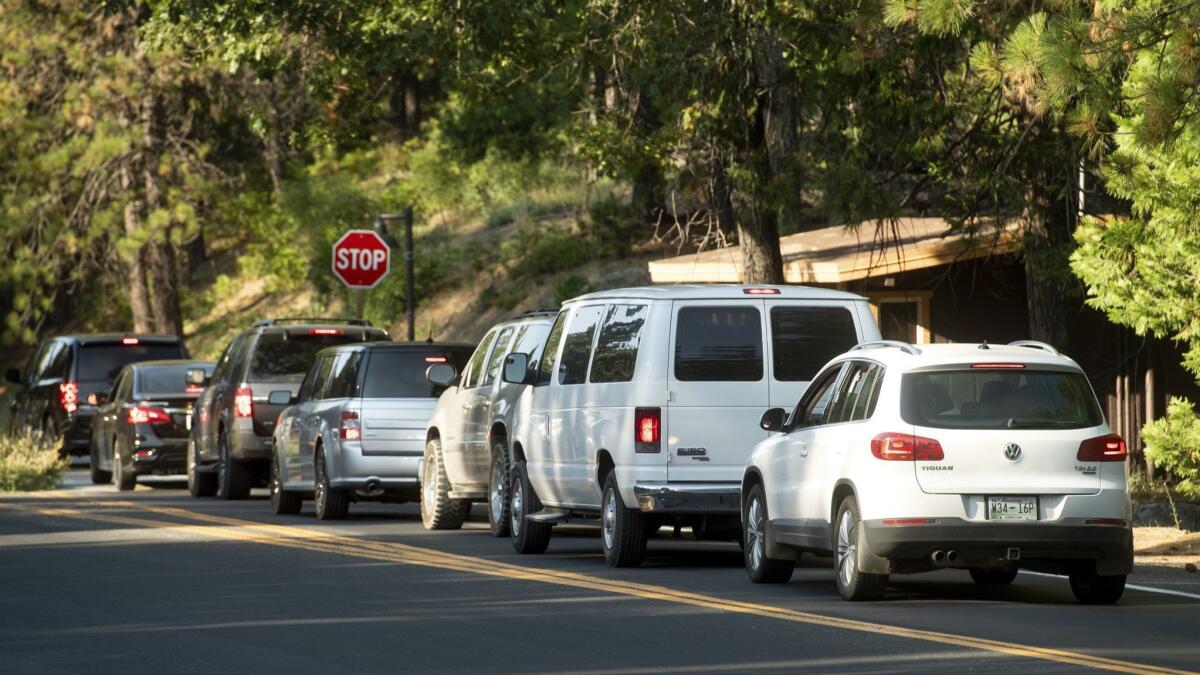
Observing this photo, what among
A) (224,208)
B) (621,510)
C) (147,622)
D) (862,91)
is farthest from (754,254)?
(224,208)

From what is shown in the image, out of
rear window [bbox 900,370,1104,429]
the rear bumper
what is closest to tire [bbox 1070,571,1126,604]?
rear window [bbox 900,370,1104,429]

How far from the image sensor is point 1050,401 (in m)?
12.9

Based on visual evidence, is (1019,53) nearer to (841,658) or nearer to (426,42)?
(841,658)

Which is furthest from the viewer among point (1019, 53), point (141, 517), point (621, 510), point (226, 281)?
point (226, 281)

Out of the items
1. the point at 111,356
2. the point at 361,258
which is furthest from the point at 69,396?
the point at 361,258

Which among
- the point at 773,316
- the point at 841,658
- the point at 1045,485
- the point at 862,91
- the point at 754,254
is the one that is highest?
the point at 862,91

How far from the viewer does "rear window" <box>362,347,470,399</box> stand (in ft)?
69.4

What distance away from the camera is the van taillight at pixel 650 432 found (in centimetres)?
1507

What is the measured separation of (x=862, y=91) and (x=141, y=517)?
29.4ft

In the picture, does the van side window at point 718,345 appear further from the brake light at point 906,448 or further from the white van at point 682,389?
the brake light at point 906,448

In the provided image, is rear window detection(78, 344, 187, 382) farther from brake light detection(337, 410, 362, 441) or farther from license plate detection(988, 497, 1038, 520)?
license plate detection(988, 497, 1038, 520)

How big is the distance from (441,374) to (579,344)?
3.38m

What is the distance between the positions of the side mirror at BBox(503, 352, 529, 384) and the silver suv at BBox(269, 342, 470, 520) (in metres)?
2.90

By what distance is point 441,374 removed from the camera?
19.5m
